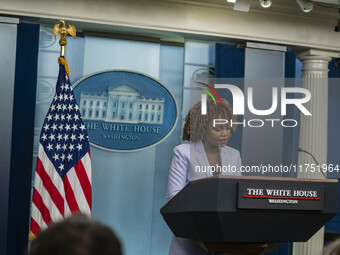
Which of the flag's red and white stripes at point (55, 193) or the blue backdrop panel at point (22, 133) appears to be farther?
Answer: the blue backdrop panel at point (22, 133)

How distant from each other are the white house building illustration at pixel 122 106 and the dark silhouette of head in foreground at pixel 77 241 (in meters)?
4.53

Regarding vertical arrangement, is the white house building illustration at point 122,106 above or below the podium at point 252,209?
above

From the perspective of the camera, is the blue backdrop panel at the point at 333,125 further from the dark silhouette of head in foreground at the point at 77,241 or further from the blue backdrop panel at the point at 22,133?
the blue backdrop panel at the point at 22,133

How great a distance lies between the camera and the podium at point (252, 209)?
2.10 metres

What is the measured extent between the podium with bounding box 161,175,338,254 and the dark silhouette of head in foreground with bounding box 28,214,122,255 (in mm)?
1375

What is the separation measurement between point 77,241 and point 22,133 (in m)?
Result: 4.31

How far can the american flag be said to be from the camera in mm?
4062

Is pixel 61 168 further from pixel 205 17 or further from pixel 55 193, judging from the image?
pixel 205 17

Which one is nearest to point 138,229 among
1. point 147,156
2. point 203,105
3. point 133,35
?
point 147,156

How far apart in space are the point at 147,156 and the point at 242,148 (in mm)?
3184

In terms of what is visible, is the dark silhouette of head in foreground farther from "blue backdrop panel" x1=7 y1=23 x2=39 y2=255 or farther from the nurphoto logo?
"blue backdrop panel" x1=7 y1=23 x2=39 y2=255

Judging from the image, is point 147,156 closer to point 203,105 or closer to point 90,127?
point 90,127

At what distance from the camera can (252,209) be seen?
6.92 feet

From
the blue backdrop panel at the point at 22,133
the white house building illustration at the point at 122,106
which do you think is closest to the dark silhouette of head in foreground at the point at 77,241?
the blue backdrop panel at the point at 22,133
